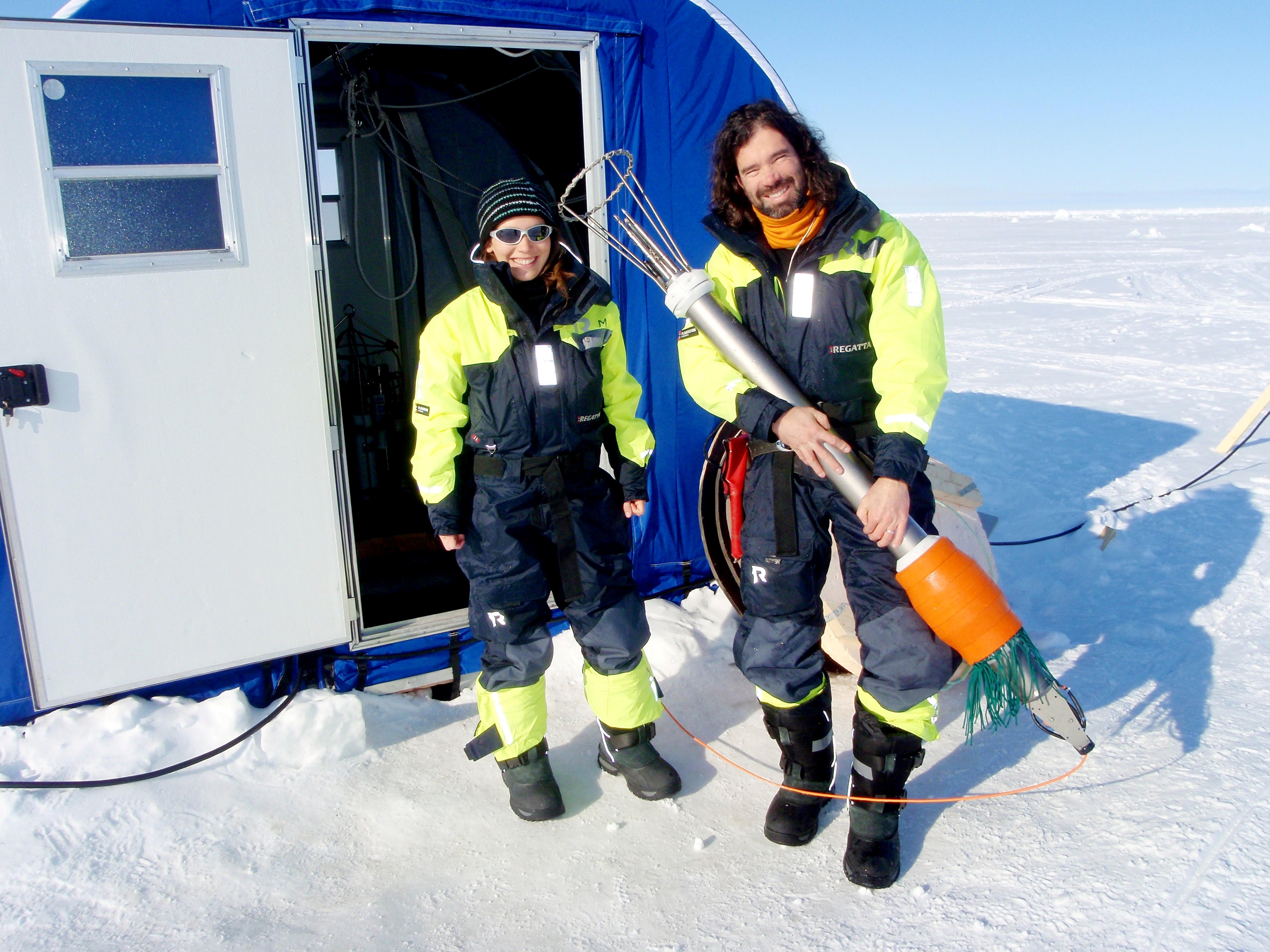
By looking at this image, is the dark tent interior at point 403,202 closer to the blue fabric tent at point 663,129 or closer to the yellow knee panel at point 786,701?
the blue fabric tent at point 663,129

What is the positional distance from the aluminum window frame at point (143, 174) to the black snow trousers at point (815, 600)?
1767 mm

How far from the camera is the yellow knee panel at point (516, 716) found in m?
2.71

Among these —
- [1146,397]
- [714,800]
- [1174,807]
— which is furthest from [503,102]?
[1146,397]

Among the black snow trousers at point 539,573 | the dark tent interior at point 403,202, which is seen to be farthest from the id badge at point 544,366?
the dark tent interior at point 403,202

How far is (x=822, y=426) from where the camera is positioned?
2.26 metres

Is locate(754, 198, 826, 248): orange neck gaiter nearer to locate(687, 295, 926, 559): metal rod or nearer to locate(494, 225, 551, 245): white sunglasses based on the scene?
locate(687, 295, 926, 559): metal rod

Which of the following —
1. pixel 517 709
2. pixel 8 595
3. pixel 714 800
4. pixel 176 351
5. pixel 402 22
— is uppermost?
pixel 402 22

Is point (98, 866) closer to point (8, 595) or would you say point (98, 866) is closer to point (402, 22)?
point (8, 595)

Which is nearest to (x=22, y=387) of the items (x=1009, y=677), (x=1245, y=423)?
(x=1009, y=677)

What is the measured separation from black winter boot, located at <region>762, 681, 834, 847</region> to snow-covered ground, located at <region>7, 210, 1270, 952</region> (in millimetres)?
58

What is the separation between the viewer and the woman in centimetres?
251

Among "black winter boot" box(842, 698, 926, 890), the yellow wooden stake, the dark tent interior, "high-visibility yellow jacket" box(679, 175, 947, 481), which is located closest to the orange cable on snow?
"black winter boot" box(842, 698, 926, 890)

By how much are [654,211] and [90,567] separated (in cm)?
224

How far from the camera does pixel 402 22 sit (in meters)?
2.96
